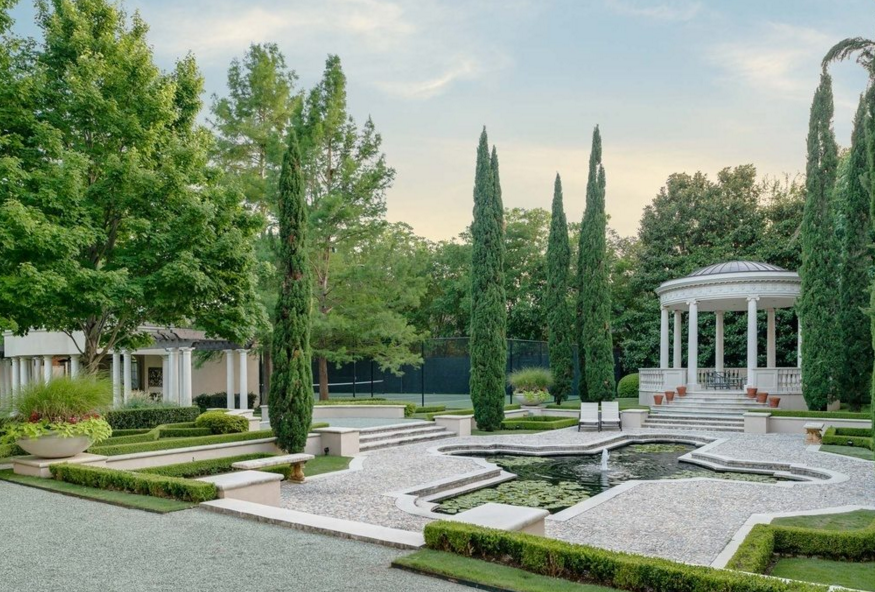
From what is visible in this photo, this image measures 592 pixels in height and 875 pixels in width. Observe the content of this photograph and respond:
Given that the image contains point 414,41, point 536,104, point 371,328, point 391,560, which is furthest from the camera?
point 371,328

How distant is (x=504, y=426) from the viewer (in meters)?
19.1

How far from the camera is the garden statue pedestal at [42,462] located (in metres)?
9.78

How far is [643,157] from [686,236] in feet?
60.3

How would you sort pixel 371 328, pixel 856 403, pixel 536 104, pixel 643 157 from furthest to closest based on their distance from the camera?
pixel 371 328 < pixel 856 403 < pixel 643 157 < pixel 536 104

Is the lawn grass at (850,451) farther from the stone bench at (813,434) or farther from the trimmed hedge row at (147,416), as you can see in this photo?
the trimmed hedge row at (147,416)

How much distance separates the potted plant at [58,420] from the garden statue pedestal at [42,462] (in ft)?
0.30

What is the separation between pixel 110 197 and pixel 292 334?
484cm

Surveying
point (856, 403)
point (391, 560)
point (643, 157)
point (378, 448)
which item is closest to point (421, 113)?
point (643, 157)

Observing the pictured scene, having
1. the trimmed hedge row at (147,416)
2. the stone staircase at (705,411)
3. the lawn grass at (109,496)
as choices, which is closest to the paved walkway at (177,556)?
the lawn grass at (109,496)

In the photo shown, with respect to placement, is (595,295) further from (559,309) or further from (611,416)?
(611,416)

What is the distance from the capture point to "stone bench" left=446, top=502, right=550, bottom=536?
6055mm

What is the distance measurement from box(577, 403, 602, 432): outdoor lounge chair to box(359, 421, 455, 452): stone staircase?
3.99 m

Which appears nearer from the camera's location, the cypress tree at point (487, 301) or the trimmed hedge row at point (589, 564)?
the trimmed hedge row at point (589, 564)

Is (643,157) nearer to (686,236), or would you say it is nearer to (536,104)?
(536,104)
